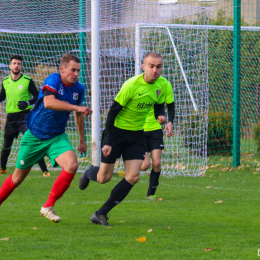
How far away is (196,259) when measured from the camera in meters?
3.83

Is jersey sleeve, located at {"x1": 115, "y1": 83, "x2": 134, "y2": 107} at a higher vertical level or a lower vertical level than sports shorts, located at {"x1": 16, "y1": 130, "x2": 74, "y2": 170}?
higher

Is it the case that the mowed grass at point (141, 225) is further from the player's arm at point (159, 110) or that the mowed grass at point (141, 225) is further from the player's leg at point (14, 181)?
the player's arm at point (159, 110)

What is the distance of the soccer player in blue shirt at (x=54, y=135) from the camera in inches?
192

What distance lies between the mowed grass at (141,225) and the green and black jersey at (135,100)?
1169mm

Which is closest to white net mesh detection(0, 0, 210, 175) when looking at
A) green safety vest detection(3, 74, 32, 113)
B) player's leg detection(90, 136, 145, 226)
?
green safety vest detection(3, 74, 32, 113)

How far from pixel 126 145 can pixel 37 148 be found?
100 centimetres

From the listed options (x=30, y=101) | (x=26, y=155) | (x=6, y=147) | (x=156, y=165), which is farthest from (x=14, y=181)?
(x=6, y=147)

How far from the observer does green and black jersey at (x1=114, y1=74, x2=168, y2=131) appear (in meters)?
4.96

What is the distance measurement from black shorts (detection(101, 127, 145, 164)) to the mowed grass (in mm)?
781

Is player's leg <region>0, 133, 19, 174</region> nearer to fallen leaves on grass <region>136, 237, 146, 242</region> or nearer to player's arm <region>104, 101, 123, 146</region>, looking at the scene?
player's arm <region>104, 101, 123, 146</region>

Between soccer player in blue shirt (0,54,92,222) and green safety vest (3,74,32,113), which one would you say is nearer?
soccer player in blue shirt (0,54,92,222)

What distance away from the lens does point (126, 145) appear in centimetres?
520

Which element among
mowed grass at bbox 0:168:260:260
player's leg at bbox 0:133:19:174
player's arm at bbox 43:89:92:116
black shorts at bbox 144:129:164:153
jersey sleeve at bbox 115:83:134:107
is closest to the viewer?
mowed grass at bbox 0:168:260:260

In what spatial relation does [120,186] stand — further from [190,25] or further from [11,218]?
[190,25]
